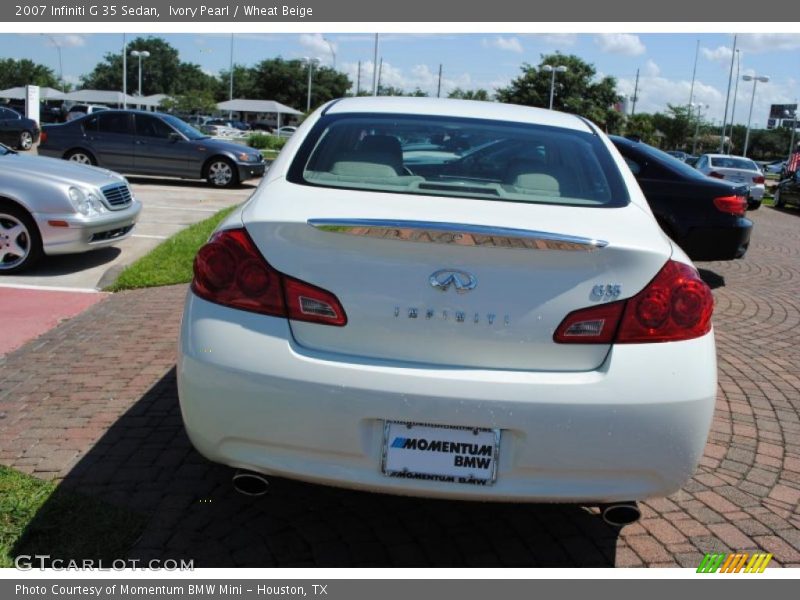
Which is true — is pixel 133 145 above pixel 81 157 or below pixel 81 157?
above

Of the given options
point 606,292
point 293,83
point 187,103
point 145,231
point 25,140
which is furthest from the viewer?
point 293,83

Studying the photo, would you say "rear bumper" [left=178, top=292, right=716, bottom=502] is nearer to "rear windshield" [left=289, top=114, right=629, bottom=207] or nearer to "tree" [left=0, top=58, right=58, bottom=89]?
"rear windshield" [left=289, top=114, right=629, bottom=207]

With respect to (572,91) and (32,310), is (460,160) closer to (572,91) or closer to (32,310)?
(32,310)

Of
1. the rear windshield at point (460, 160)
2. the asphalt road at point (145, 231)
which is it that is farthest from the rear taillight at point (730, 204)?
the asphalt road at point (145, 231)

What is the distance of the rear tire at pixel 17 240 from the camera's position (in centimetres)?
723

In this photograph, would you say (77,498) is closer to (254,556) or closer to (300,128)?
(254,556)

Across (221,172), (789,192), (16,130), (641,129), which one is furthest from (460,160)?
(641,129)

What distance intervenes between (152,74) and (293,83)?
34.9m

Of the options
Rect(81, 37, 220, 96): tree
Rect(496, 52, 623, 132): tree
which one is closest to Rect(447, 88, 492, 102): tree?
Rect(496, 52, 623, 132): tree

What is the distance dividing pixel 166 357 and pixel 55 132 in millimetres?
12743

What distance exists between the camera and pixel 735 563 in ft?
9.89

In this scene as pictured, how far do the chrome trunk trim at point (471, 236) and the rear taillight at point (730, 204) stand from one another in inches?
260

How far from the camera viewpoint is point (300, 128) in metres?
3.64

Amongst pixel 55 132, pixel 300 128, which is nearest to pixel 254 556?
pixel 300 128
